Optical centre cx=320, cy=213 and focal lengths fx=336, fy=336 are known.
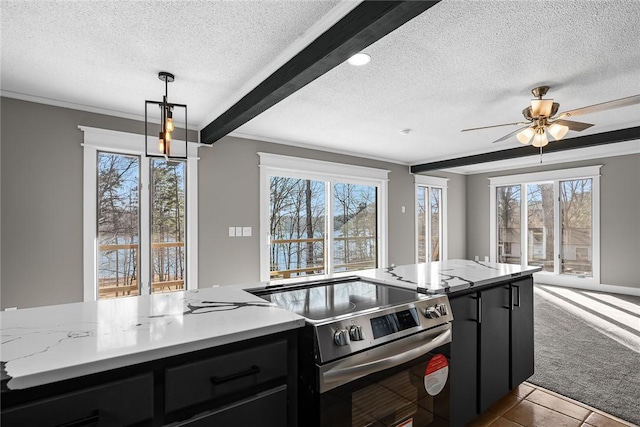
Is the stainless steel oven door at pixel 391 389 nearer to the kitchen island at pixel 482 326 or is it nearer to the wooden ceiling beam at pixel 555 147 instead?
the kitchen island at pixel 482 326

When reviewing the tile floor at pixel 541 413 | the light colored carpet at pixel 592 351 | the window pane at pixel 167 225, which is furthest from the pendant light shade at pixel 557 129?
the window pane at pixel 167 225

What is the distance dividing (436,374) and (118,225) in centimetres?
343

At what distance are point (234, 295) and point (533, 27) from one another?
7.58 feet

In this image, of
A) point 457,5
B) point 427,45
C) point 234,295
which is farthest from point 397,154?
point 234,295

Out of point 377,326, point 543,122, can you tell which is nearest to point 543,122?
point 543,122

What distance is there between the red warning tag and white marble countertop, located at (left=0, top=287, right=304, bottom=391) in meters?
0.79

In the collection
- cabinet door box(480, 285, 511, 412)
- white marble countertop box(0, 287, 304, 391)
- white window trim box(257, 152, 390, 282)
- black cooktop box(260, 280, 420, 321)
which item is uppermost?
white window trim box(257, 152, 390, 282)

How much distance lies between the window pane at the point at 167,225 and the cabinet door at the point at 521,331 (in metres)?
3.42

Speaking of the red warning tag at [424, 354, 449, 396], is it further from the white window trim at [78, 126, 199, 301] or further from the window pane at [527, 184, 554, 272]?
the window pane at [527, 184, 554, 272]

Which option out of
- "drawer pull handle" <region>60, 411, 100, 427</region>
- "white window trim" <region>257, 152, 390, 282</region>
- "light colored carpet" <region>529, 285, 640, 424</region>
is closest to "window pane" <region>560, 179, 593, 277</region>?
"light colored carpet" <region>529, 285, 640, 424</region>

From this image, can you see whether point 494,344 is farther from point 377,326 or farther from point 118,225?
point 118,225

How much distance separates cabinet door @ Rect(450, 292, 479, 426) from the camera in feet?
6.08

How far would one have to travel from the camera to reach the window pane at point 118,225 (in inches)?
140

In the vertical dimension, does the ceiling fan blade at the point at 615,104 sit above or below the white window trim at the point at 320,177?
above
